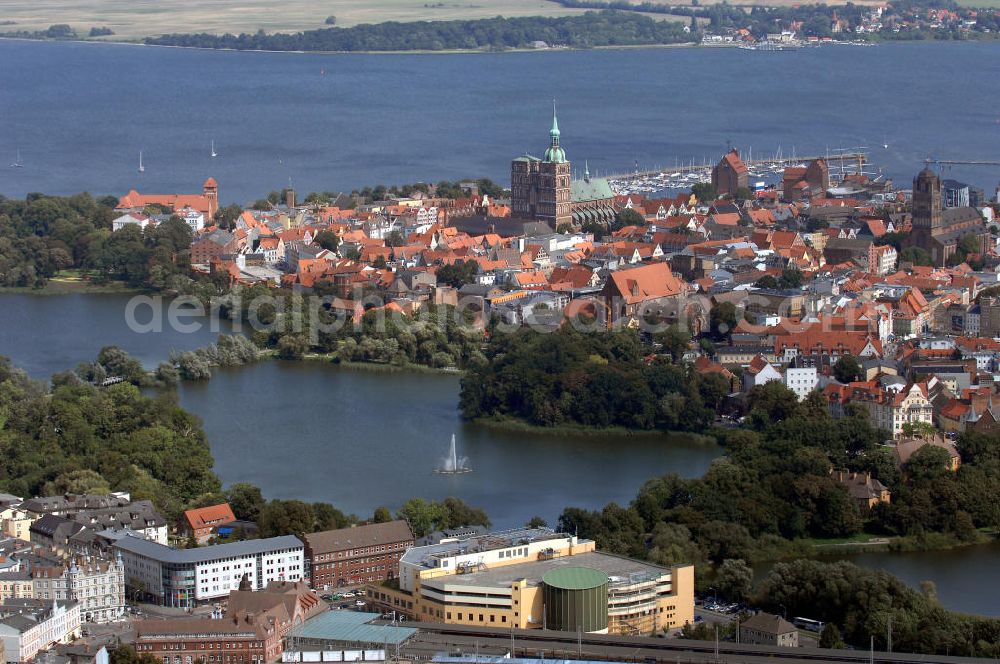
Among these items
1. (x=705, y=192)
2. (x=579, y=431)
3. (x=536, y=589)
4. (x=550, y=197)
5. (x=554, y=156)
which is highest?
(x=554, y=156)

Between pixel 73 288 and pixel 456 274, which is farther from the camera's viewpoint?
pixel 73 288

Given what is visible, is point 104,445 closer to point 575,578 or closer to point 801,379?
point 575,578

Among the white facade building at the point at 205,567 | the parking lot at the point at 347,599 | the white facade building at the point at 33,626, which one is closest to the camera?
the white facade building at the point at 33,626

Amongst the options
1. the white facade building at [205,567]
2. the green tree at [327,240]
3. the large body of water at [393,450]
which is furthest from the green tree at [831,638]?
the green tree at [327,240]

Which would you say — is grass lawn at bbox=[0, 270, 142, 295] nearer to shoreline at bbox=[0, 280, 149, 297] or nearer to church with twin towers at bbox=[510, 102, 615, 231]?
shoreline at bbox=[0, 280, 149, 297]

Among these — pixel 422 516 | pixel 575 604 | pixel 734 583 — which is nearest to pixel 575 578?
pixel 575 604

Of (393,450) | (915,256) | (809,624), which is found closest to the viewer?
(809,624)

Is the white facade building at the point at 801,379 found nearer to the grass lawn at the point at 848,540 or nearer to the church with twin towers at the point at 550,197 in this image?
the grass lawn at the point at 848,540
